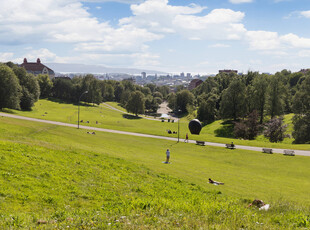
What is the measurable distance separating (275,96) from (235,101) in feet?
43.1

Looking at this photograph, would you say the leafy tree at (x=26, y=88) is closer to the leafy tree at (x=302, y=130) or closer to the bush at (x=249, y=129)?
the bush at (x=249, y=129)

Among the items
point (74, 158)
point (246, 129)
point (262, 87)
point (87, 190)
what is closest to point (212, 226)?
point (87, 190)

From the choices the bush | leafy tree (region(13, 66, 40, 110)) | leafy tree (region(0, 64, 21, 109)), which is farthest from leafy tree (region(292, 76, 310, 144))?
leafy tree (region(13, 66, 40, 110))

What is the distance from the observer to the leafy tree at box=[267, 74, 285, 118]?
77.5 meters

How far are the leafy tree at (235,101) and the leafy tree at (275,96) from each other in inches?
372

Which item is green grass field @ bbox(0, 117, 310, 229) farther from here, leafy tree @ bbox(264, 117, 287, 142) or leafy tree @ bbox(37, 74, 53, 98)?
leafy tree @ bbox(37, 74, 53, 98)

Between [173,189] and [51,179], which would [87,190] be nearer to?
[51,179]

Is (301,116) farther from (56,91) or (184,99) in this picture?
(56,91)

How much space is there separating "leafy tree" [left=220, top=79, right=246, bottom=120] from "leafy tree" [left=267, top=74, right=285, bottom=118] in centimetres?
945

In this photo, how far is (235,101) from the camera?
285 ft

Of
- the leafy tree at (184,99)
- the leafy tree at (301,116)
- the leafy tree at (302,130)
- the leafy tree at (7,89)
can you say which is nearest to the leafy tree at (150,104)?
the leafy tree at (184,99)

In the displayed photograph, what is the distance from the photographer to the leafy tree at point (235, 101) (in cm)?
8619

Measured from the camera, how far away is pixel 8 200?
12258 millimetres

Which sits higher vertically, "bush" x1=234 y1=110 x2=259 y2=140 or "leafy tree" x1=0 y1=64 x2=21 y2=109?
"leafy tree" x1=0 y1=64 x2=21 y2=109
